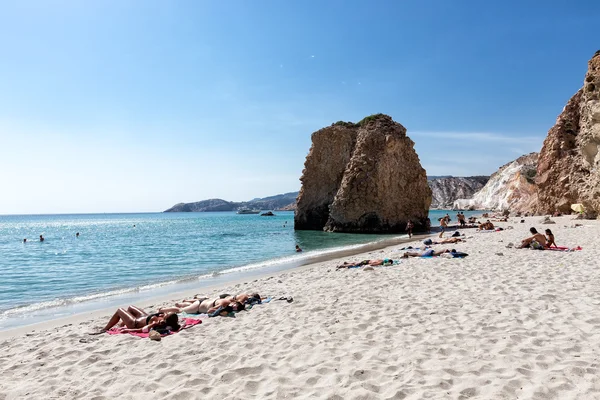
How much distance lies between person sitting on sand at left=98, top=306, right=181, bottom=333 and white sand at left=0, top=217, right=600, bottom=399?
0.35 metres

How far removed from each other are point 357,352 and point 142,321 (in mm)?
4023

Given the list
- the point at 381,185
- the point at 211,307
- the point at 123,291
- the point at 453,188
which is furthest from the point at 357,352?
the point at 453,188

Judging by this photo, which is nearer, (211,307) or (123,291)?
(211,307)

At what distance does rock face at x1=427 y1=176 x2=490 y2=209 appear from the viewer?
162m

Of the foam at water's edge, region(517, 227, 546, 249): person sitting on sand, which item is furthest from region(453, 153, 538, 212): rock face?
the foam at water's edge

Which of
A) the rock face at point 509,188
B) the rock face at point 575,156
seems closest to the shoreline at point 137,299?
the rock face at point 575,156

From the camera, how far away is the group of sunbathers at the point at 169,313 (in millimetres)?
6148

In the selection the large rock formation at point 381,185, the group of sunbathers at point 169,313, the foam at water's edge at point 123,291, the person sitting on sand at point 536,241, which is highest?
the large rock formation at point 381,185

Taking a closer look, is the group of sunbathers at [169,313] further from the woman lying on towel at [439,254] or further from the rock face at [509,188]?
the rock face at [509,188]

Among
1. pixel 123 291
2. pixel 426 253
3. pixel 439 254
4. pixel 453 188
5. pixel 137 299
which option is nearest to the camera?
pixel 137 299

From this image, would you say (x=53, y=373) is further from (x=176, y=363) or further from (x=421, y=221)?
(x=421, y=221)

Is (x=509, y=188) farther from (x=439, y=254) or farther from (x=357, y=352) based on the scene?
(x=357, y=352)

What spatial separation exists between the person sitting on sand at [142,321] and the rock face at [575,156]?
94.7 ft

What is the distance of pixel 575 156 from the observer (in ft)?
115
